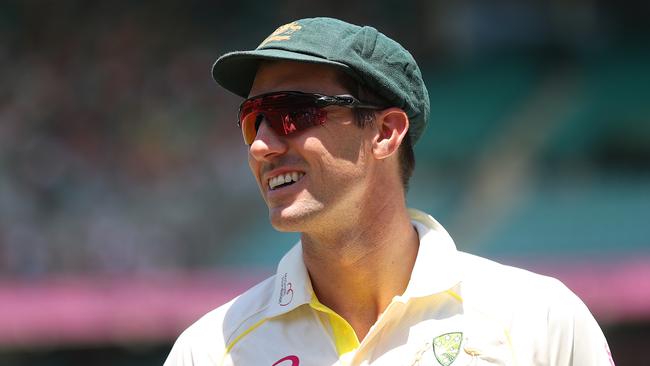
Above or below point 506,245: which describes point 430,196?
above

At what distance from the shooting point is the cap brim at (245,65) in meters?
2.71

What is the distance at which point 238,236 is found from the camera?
11664 mm

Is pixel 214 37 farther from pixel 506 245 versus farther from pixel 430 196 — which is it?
pixel 506 245

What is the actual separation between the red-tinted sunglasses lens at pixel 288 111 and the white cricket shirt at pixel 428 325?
1.19 feet

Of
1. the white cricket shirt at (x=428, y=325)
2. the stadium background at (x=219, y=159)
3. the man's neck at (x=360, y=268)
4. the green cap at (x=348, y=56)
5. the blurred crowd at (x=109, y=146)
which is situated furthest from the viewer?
the blurred crowd at (x=109, y=146)

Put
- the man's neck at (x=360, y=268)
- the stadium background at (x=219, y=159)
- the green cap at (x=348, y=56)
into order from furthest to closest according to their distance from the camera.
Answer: the stadium background at (x=219, y=159) < the man's neck at (x=360, y=268) < the green cap at (x=348, y=56)

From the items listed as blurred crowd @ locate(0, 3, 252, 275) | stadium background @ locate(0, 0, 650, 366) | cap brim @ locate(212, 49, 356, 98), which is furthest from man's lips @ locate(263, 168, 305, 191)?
blurred crowd @ locate(0, 3, 252, 275)

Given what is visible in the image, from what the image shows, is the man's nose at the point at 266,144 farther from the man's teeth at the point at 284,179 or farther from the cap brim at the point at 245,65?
the cap brim at the point at 245,65

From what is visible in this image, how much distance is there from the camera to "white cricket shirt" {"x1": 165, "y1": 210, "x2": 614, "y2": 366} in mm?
2609

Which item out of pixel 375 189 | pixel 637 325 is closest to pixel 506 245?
pixel 637 325

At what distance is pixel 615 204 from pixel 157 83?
515 centimetres

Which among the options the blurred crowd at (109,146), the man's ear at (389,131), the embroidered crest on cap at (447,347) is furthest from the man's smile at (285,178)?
the blurred crowd at (109,146)

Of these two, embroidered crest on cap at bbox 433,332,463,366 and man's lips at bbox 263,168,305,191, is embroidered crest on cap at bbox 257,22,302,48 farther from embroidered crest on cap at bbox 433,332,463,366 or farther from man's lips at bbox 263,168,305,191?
embroidered crest on cap at bbox 433,332,463,366

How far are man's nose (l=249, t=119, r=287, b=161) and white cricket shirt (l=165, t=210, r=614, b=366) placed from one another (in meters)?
0.31
